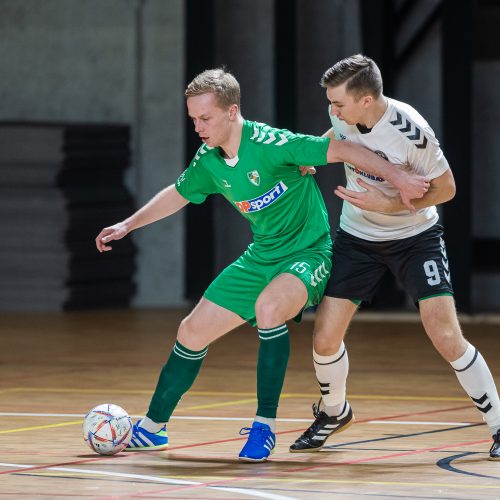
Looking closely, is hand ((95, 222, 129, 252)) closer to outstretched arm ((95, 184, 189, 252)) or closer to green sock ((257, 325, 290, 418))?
outstretched arm ((95, 184, 189, 252))

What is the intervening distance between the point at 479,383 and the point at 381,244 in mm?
730

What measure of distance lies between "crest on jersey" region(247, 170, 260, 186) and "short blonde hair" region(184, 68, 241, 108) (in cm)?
31

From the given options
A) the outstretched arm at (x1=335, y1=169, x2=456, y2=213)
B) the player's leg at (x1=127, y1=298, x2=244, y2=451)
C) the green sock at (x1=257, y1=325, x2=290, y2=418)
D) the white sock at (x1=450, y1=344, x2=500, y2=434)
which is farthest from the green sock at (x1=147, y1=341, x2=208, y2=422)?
the white sock at (x1=450, y1=344, x2=500, y2=434)

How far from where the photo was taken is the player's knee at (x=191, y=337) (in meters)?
6.26

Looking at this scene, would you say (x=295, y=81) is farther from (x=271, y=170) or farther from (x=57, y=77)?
(x=271, y=170)

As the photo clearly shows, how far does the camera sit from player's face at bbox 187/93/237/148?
6000 millimetres

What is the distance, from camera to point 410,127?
237 inches

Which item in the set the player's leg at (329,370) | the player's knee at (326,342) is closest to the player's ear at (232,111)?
the player's leg at (329,370)

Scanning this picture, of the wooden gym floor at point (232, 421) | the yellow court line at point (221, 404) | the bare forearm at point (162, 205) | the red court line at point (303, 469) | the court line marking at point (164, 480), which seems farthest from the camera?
the yellow court line at point (221, 404)

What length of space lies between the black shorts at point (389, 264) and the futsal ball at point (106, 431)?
1.05m

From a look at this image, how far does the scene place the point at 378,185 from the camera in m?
6.16

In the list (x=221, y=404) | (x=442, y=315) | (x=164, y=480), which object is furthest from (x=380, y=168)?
(x=221, y=404)

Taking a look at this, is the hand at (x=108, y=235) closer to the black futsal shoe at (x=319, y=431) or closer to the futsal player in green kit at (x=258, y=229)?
the futsal player in green kit at (x=258, y=229)

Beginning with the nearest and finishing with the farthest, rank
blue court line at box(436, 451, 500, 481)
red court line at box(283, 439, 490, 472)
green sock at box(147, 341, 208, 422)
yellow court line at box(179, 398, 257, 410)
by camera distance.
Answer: blue court line at box(436, 451, 500, 481), red court line at box(283, 439, 490, 472), green sock at box(147, 341, 208, 422), yellow court line at box(179, 398, 257, 410)
